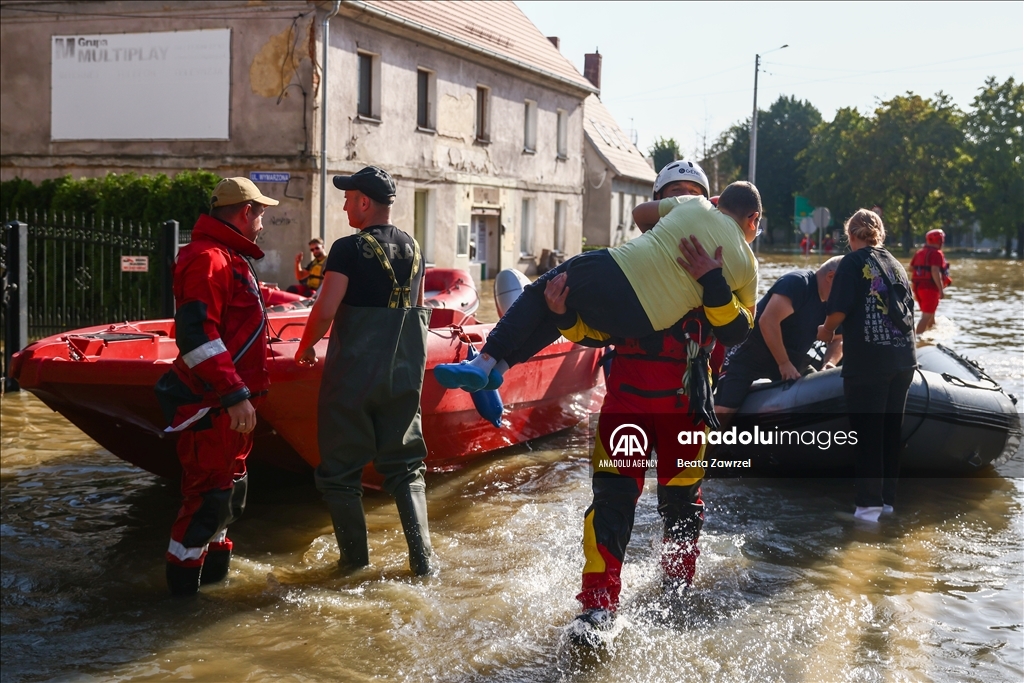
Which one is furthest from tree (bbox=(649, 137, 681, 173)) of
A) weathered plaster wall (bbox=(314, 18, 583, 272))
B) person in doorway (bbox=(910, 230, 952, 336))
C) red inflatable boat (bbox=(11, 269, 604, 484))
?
red inflatable boat (bbox=(11, 269, 604, 484))

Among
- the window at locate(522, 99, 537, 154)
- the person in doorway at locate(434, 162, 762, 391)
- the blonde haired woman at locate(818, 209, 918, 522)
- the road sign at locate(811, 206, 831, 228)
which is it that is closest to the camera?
the person in doorway at locate(434, 162, 762, 391)

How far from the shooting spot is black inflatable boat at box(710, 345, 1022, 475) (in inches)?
273

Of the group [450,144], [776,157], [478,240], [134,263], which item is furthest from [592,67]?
[776,157]

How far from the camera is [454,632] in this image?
14.8ft

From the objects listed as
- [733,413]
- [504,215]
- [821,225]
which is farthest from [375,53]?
[821,225]

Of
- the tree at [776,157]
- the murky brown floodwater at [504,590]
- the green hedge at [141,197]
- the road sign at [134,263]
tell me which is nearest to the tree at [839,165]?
the tree at [776,157]

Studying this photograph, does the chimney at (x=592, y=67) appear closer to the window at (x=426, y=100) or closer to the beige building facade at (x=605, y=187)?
the beige building facade at (x=605, y=187)

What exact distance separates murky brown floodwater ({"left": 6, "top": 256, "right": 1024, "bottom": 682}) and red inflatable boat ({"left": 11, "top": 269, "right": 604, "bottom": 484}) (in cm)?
34

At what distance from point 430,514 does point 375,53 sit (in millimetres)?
17332

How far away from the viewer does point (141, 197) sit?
17.5m

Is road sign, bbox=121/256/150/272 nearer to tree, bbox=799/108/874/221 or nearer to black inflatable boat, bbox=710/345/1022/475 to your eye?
black inflatable boat, bbox=710/345/1022/475

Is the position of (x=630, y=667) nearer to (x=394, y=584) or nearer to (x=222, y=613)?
(x=394, y=584)

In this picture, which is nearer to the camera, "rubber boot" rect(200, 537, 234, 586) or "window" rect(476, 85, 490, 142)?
"rubber boot" rect(200, 537, 234, 586)

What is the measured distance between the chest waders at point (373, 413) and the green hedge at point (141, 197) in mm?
12702
